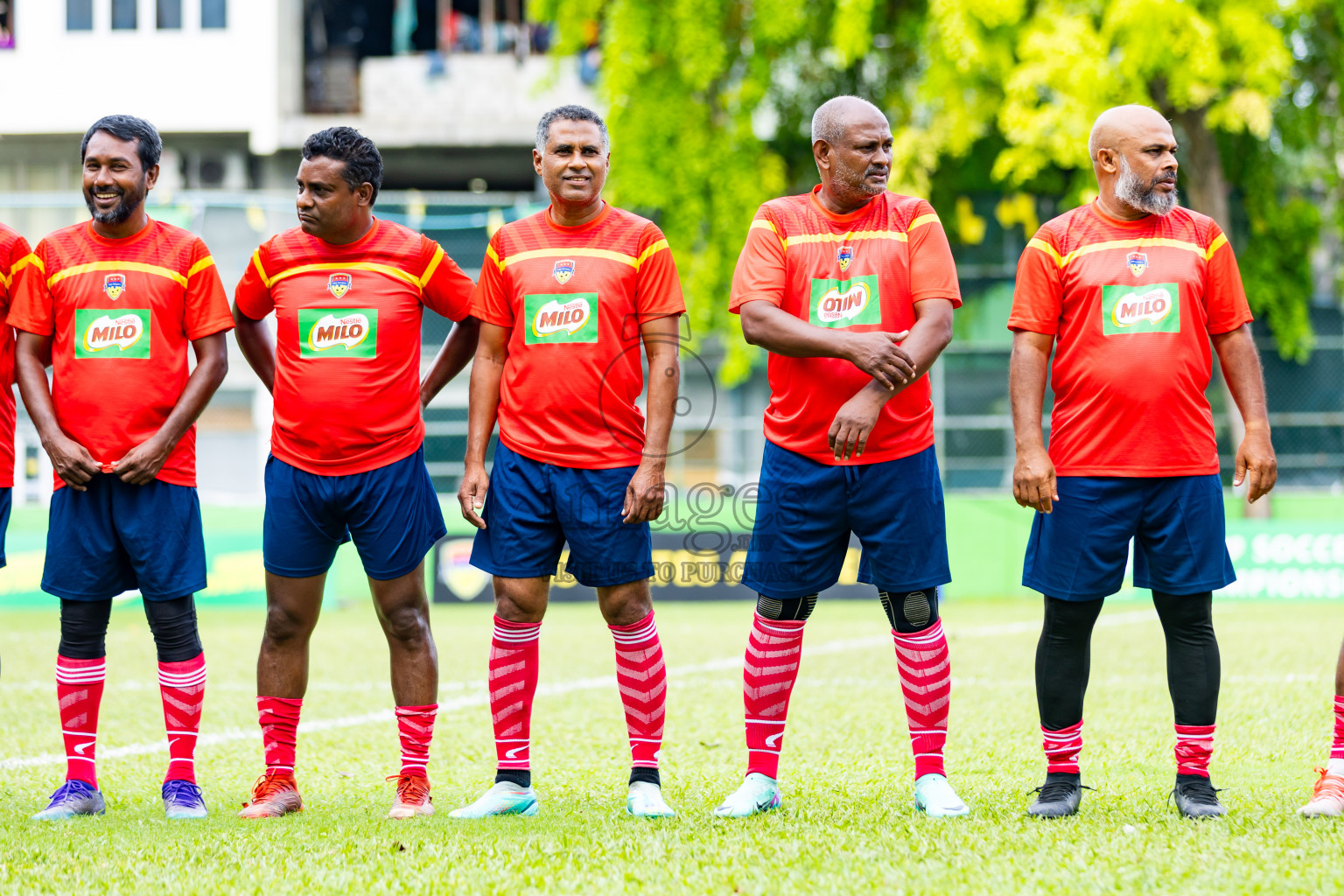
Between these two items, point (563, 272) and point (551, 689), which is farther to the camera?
point (551, 689)

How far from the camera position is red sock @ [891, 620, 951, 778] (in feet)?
→ 15.2

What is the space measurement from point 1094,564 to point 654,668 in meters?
1.51

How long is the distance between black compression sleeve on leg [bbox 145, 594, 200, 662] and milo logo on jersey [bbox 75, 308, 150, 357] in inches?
34.9

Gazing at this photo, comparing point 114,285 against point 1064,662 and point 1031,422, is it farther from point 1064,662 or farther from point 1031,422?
point 1064,662

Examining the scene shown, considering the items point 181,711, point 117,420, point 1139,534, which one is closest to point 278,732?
point 181,711

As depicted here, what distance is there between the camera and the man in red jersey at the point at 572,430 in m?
4.73

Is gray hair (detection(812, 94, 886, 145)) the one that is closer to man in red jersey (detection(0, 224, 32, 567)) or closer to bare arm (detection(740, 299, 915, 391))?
bare arm (detection(740, 299, 915, 391))

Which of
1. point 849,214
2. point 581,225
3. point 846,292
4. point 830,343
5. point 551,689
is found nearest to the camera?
point 830,343

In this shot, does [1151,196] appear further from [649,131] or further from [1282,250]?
[1282,250]

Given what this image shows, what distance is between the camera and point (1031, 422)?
4.57 metres

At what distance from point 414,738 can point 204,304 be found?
172cm

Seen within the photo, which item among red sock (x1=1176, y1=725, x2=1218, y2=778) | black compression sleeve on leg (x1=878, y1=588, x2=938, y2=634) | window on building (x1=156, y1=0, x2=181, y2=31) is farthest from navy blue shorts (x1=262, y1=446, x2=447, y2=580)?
window on building (x1=156, y1=0, x2=181, y2=31)

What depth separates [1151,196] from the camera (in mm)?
4582

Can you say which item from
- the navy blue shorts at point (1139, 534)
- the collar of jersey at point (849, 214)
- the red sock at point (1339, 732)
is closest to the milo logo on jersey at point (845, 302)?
the collar of jersey at point (849, 214)
